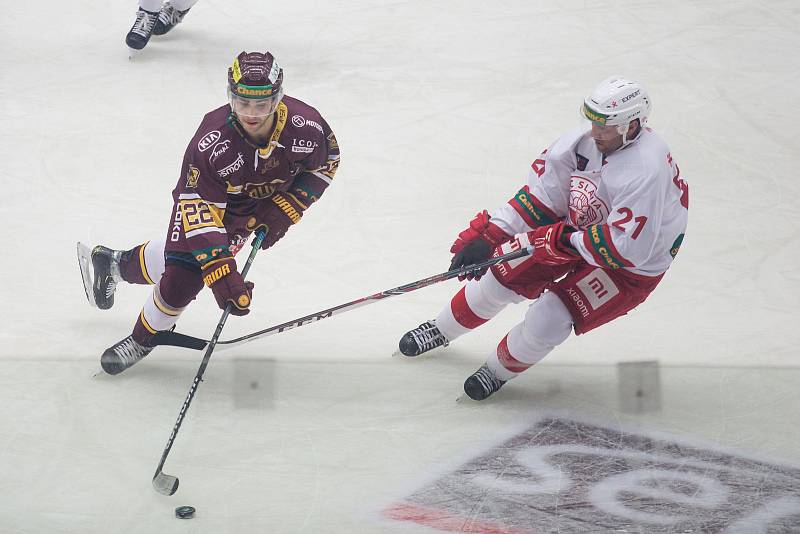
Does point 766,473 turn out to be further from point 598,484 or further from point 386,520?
point 386,520

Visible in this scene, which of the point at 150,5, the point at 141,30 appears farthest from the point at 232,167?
the point at 150,5

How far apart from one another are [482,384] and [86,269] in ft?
5.58

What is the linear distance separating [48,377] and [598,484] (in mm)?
1892

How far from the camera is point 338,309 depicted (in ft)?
12.3

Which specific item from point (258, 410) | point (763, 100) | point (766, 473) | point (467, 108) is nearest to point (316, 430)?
point (258, 410)

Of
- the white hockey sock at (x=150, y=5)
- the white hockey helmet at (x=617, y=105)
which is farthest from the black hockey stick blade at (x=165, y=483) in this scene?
the white hockey sock at (x=150, y=5)

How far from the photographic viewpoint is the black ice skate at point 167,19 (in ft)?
23.0

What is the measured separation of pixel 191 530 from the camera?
285 centimetres

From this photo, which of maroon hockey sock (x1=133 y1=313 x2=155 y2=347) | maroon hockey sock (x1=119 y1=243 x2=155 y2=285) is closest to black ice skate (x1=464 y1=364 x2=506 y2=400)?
maroon hockey sock (x1=133 y1=313 x2=155 y2=347)

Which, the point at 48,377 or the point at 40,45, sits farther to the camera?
the point at 40,45

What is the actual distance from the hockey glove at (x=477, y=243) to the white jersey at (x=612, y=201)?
0.04m

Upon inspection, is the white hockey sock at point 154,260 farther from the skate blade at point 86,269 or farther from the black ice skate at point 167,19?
the black ice skate at point 167,19

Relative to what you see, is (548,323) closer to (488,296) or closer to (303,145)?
(488,296)

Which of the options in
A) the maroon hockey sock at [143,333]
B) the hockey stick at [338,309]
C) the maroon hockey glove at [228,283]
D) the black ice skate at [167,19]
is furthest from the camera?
the black ice skate at [167,19]
